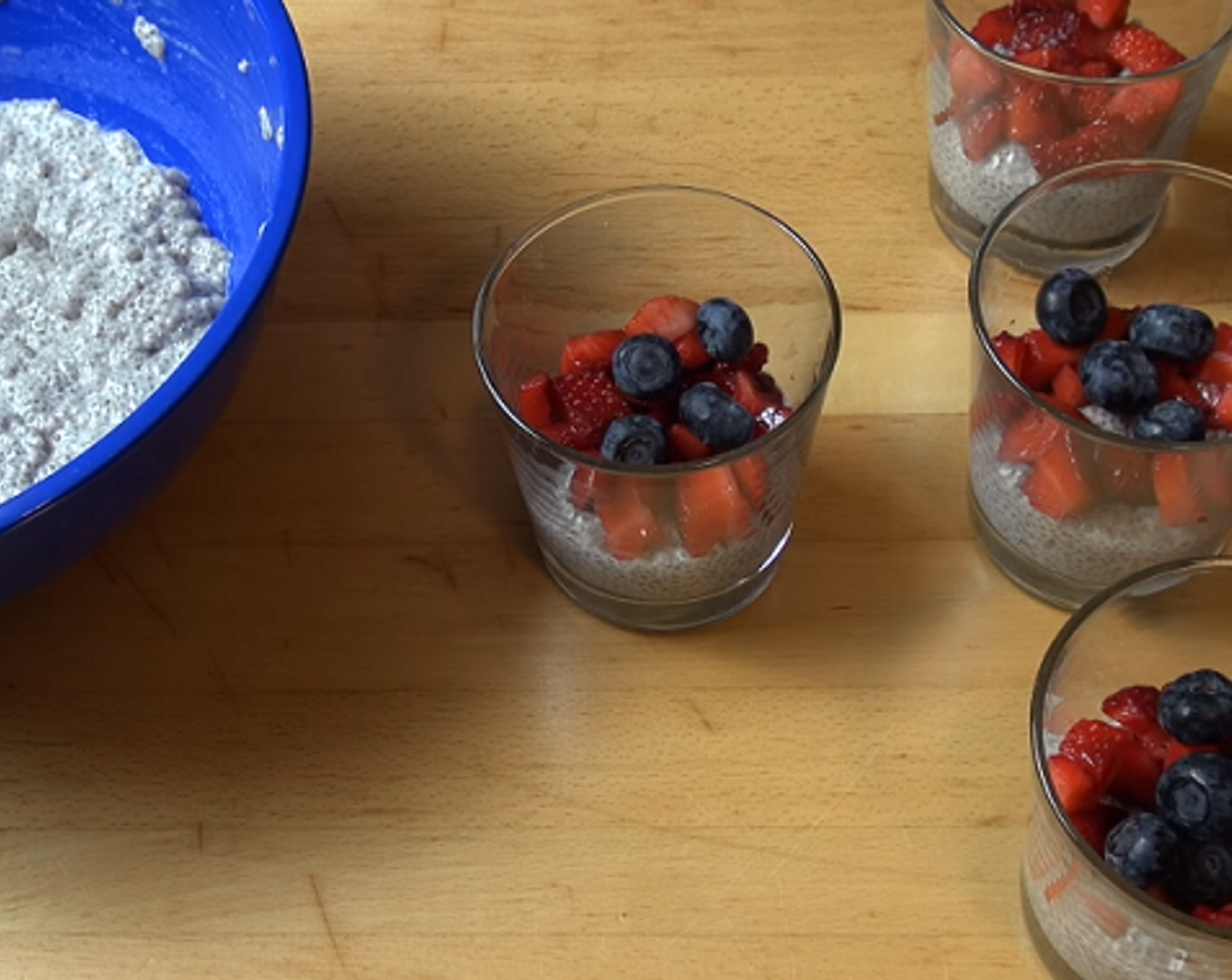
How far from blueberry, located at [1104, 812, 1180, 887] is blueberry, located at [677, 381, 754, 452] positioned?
0.27m

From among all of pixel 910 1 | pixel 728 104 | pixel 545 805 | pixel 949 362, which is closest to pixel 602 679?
pixel 545 805

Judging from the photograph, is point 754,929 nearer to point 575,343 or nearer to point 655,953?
point 655,953

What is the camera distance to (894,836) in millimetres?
845

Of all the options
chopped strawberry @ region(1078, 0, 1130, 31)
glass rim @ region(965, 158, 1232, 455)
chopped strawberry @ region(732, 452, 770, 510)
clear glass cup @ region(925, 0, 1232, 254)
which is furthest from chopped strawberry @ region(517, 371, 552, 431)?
chopped strawberry @ region(1078, 0, 1130, 31)

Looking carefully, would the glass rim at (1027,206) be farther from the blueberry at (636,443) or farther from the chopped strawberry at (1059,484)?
the blueberry at (636,443)

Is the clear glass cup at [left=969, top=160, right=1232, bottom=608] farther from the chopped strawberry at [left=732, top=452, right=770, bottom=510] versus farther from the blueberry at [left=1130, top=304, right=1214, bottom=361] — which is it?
the chopped strawberry at [left=732, top=452, right=770, bottom=510]

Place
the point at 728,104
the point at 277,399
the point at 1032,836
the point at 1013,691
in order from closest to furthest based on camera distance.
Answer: the point at 1032,836 < the point at 1013,691 < the point at 277,399 < the point at 728,104

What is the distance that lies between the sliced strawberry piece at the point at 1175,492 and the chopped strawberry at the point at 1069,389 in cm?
7

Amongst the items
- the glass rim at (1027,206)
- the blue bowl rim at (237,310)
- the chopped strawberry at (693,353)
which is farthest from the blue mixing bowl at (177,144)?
the glass rim at (1027,206)

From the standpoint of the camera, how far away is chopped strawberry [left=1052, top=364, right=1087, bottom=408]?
90cm

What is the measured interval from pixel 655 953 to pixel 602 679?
0.16m

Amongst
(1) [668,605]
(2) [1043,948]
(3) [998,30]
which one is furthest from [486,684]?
(3) [998,30]

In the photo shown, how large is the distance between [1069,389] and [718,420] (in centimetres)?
20

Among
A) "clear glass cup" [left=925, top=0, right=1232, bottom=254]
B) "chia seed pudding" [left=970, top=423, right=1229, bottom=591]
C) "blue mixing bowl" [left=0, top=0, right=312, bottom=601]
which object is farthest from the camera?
"clear glass cup" [left=925, top=0, right=1232, bottom=254]
